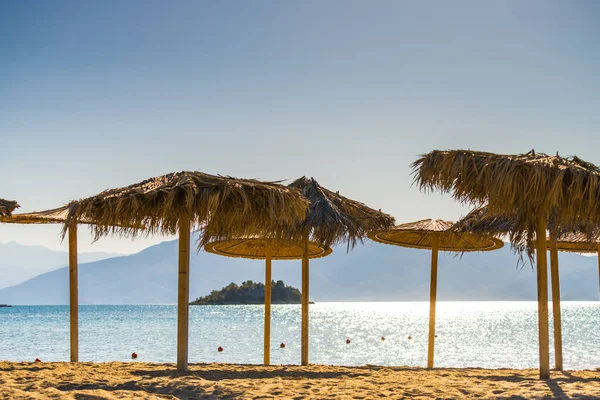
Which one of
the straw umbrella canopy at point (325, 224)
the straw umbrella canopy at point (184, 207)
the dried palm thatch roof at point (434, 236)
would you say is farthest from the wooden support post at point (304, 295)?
the straw umbrella canopy at point (184, 207)

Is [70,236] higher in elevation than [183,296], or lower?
higher

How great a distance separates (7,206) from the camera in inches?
310

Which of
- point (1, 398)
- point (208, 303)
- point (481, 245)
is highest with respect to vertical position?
point (481, 245)

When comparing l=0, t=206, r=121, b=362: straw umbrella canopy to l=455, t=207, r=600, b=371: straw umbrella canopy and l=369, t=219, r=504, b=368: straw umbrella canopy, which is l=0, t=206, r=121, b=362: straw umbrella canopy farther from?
l=455, t=207, r=600, b=371: straw umbrella canopy

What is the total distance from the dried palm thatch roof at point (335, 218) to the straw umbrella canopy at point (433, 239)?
33 centimetres

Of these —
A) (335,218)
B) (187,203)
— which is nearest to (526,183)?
(335,218)

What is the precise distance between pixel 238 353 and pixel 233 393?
15.7 meters

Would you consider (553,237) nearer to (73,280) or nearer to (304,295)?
(304,295)

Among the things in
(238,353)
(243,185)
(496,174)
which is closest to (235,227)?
(243,185)

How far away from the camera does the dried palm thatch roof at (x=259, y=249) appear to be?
9992 mm

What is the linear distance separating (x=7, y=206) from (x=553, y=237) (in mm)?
6767

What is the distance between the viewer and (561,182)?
6.17 meters

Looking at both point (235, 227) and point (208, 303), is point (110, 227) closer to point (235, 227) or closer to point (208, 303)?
point (235, 227)

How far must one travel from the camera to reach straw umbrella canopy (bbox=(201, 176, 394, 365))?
28.1ft
